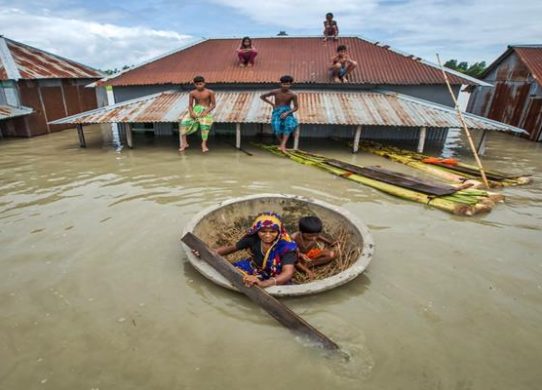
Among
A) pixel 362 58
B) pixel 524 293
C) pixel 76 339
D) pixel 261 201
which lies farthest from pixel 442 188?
pixel 362 58

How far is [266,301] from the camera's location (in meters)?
2.93

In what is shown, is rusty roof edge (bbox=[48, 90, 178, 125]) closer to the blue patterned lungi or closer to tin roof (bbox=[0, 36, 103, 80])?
tin roof (bbox=[0, 36, 103, 80])

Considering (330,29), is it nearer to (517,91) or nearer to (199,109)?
(199,109)

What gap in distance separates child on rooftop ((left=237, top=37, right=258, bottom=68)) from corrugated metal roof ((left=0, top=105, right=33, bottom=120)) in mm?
8493

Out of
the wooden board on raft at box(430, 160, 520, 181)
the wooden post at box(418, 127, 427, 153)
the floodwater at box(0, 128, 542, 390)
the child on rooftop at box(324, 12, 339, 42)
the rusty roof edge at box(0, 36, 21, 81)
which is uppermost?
the child on rooftop at box(324, 12, 339, 42)

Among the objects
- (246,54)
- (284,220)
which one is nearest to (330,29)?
(246,54)

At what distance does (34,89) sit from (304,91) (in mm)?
10836

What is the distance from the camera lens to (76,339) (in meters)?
2.79

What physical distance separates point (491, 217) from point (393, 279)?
293 centimetres

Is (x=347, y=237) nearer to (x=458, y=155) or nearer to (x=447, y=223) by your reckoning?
(x=447, y=223)

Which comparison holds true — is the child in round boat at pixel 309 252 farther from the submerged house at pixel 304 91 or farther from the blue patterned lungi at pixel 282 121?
the submerged house at pixel 304 91

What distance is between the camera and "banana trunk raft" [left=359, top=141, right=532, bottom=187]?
278 inches

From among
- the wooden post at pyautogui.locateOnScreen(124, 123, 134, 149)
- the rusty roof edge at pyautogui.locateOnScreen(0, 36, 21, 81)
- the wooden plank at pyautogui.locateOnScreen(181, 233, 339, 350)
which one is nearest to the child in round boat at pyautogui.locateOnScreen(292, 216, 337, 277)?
the wooden plank at pyautogui.locateOnScreen(181, 233, 339, 350)

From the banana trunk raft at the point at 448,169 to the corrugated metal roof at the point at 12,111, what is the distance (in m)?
12.7
